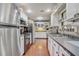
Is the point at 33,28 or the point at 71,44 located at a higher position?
the point at 33,28

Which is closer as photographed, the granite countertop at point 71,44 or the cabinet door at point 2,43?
the granite countertop at point 71,44

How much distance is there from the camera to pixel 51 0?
2.94 feet

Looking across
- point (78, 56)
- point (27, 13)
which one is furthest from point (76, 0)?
point (27, 13)

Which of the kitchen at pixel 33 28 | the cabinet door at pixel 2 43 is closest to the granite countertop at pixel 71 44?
the kitchen at pixel 33 28

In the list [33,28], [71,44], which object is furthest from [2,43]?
[33,28]

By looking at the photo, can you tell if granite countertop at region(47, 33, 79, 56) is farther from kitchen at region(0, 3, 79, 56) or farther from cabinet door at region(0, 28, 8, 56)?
cabinet door at region(0, 28, 8, 56)

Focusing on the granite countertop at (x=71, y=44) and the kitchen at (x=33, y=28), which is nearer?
the granite countertop at (x=71, y=44)

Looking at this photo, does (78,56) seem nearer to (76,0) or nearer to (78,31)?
(76,0)

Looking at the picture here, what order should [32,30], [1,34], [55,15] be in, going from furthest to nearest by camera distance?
1. [32,30]
2. [55,15]
3. [1,34]

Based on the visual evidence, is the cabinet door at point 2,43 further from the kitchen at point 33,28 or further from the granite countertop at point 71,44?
the granite countertop at point 71,44

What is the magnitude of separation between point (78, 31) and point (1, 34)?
1.44 meters

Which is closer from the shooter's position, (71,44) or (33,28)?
(71,44)

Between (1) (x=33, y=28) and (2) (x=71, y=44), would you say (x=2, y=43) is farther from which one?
(1) (x=33, y=28)

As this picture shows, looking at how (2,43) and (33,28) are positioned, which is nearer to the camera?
(2,43)
